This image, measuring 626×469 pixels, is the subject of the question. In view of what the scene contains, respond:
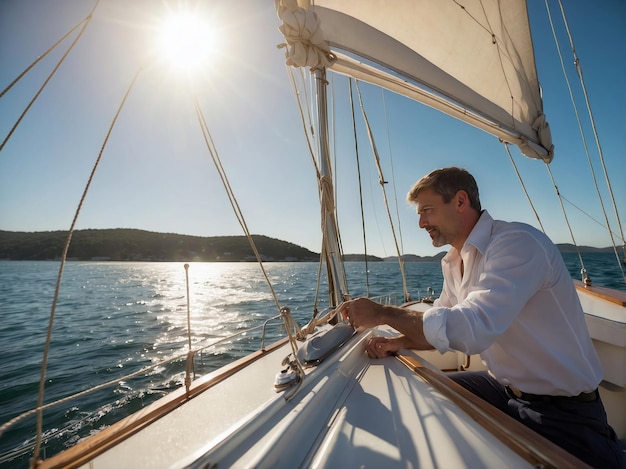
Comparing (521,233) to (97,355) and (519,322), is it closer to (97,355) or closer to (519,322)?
(519,322)

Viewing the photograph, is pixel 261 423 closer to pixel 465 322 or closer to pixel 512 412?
pixel 465 322

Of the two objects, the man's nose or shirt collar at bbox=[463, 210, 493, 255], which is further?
the man's nose

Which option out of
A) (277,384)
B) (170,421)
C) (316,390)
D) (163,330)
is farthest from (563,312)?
(163,330)

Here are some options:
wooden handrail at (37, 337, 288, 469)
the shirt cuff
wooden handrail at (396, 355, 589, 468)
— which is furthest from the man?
wooden handrail at (37, 337, 288, 469)

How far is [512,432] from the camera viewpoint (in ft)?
2.52

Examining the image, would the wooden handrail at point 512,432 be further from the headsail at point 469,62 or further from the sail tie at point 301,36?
the headsail at point 469,62

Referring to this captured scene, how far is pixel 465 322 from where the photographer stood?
2.94 ft

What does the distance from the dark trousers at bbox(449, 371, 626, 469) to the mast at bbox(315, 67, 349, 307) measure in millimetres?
1112

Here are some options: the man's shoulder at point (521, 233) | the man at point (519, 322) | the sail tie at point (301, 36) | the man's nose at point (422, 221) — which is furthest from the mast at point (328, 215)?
the man's shoulder at point (521, 233)

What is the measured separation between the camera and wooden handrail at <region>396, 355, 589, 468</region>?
66 centimetres

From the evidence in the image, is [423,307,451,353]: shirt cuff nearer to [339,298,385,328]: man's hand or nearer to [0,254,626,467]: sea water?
[339,298,385,328]: man's hand

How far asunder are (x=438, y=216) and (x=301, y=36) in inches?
61.7

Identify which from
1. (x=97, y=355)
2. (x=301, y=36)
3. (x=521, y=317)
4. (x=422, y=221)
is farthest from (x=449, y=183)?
(x=97, y=355)

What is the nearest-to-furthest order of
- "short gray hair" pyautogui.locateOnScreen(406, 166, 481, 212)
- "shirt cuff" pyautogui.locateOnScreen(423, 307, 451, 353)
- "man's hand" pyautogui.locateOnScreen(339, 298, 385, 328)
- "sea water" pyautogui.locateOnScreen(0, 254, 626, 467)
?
"shirt cuff" pyautogui.locateOnScreen(423, 307, 451, 353) → "man's hand" pyautogui.locateOnScreen(339, 298, 385, 328) → "short gray hair" pyautogui.locateOnScreen(406, 166, 481, 212) → "sea water" pyautogui.locateOnScreen(0, 254, 626, 467)
